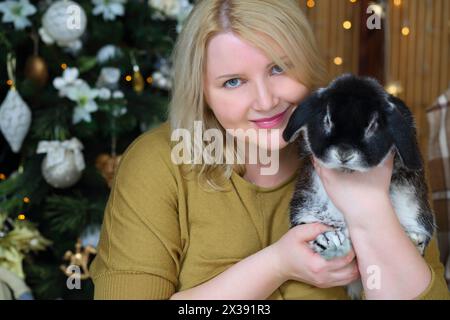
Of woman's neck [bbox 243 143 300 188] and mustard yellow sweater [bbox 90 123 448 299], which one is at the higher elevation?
woman's neck [bbox 243 143 300 188]

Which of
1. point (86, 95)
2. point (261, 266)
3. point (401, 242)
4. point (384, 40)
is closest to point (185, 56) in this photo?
point (261, 266)

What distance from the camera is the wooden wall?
2.48 meters

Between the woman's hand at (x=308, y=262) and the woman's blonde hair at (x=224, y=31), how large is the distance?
0.72 ft

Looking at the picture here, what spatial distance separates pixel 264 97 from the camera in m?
1.28

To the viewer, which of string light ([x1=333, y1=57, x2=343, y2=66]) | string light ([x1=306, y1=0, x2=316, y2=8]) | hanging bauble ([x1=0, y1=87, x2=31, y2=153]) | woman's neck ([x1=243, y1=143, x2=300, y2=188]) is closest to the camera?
woman's neck ([x1=243, y1=143, x2=300, y2=188])

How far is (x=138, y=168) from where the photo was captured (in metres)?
1.39

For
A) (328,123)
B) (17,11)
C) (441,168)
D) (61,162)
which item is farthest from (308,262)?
(17,11)

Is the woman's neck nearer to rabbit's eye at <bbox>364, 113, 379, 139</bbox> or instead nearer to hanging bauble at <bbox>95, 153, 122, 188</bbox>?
rabbit's eye at <bbox>364, 113, 379, 139</bbox>

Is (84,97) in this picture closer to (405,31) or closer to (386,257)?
(386,257)

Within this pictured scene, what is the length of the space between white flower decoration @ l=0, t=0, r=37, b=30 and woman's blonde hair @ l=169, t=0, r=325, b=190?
796 mm

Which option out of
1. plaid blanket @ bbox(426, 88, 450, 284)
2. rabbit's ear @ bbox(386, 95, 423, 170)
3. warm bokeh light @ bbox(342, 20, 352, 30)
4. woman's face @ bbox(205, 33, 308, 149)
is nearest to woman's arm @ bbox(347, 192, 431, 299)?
rabbit's ear @ bbox(386, 95, 423, 170)

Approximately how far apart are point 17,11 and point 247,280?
48.6 inches
